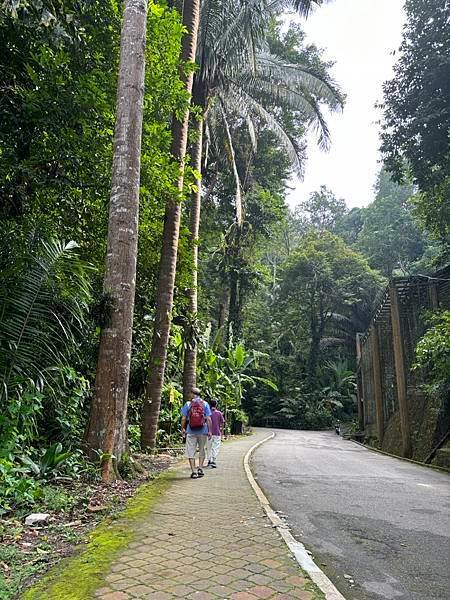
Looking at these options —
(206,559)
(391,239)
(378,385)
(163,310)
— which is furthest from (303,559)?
(391,239)

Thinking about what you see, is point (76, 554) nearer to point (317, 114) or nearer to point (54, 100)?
point (54, 100)

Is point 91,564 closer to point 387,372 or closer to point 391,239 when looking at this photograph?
point 387,372

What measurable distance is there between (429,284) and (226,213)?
11.2m

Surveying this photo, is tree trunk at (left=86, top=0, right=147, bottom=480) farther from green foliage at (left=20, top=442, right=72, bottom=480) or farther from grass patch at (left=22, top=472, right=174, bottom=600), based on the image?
grass patch at (left=22, top=472, right=174, bottom=600)

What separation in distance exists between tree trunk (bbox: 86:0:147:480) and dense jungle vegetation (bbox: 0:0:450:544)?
3cm

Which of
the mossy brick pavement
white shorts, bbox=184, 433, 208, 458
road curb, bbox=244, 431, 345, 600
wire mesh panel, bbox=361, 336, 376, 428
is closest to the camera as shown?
the mossy brick pavement

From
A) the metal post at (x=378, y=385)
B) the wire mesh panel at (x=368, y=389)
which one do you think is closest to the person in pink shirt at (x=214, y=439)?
the metal post at (x=378, y=385)

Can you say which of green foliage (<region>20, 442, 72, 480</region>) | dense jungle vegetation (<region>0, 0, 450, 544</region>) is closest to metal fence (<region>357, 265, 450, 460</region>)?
dense jungle vegetation (<region>0, 0, 450, 544</region>)

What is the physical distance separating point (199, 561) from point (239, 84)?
15559 millimetres

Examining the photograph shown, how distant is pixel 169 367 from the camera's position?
1453 centimetres

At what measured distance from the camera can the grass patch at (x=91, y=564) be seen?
9.96ft

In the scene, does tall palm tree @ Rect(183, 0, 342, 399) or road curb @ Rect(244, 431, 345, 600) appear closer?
road curb @ Rect(244, 431, 345, 600)

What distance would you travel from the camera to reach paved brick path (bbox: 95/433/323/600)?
10.4ft

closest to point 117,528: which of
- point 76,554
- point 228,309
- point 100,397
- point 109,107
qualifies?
point 76,554
